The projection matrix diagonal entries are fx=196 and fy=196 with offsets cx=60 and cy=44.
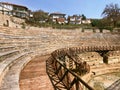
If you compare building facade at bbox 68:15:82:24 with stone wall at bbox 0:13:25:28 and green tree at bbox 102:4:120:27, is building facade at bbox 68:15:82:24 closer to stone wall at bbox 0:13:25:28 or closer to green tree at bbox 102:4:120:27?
green tree at bbox 102:4:120:27

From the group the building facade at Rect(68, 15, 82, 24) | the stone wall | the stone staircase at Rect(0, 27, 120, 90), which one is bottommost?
the stone staircase at Rect(0, 27, 120, 90)

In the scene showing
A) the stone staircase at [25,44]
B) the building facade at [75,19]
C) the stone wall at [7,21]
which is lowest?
the stone staircase at [25,44]

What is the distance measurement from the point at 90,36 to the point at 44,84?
95.4ft

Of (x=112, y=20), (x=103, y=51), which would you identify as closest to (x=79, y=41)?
(x=103, y=51)

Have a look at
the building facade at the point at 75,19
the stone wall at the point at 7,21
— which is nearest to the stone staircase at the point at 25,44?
the stone wall at the point at 7,21

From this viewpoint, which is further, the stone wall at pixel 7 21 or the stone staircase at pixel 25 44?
the stone wall at pixel 7 21

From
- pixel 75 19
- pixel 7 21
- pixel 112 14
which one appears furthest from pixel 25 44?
pixel 75 19

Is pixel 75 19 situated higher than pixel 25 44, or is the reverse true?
pixel 75 19

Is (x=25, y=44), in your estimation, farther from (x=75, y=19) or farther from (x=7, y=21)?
(x=75, y=19)

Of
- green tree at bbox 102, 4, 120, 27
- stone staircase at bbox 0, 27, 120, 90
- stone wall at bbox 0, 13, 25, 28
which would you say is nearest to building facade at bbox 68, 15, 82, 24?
green tree at bbox 102, 4, 120, 27

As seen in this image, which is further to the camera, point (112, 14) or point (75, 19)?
point (75, 19)

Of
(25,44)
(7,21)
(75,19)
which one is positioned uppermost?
(75,19)

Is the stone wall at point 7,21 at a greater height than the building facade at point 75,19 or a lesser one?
lesser

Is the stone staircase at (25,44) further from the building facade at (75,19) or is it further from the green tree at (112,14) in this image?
the building facade at (75,19)
